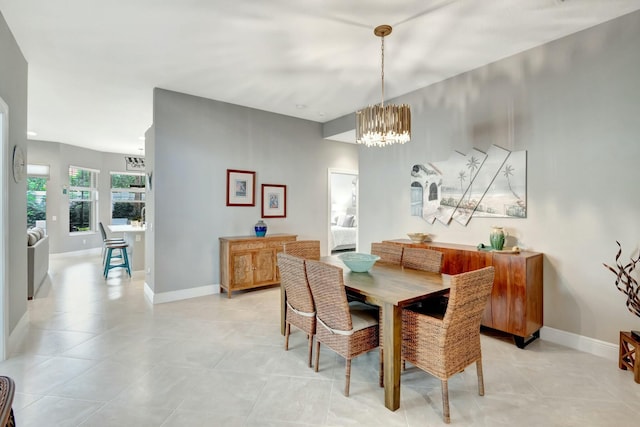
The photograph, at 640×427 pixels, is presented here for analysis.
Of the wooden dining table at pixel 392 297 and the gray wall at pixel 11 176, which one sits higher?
the gray wall at pixel 11 176

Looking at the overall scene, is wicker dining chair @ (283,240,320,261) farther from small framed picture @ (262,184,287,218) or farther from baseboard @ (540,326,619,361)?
baseboard @ (540,326,619,361)

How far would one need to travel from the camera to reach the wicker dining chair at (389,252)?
10.6 feet

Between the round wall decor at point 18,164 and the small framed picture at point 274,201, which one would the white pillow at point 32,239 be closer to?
the round wall decor at point 18,164

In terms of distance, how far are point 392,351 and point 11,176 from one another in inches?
142

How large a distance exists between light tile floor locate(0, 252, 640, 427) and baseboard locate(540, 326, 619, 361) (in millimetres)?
98

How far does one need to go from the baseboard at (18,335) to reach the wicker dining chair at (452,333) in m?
3.40

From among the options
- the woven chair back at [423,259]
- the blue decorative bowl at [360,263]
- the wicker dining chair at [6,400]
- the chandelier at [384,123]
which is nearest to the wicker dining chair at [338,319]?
the blue decorative bowl at [360,263]

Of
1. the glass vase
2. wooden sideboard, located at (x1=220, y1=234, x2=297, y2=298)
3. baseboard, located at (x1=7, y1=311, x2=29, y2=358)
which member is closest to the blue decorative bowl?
wooden sideboard, located at (x1=220, y1=234, x2=297, y2=298)

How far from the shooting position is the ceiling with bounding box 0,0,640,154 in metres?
2.54

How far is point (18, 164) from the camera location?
9.96 ft

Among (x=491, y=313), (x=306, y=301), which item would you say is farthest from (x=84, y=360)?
(x=491, y=313)

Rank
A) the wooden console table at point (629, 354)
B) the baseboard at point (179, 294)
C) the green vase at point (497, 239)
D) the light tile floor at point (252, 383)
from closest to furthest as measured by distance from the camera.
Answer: the light tile floor at point (252, 383)
the wooden console table at point (629, 354)
the green vase at point (497, 239)
the baseboard at point (179, 294)

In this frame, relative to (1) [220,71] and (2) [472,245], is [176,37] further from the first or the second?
(2) [472,245]

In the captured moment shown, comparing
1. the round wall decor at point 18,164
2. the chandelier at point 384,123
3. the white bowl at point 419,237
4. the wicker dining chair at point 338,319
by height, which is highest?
the chandelier at point 384,123
